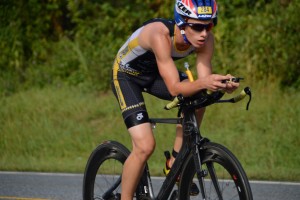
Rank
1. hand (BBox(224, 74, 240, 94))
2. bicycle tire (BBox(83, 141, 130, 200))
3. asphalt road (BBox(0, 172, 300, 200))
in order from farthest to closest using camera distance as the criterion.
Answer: asphalt road (BBox(0, 172, 300, 200)) → bicycle tire (BBox(83, 141, 130, 200)) → hand (BBox(224, 74, 240, 94))

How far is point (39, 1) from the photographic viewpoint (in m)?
18.9

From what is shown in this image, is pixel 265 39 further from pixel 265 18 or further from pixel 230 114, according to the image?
pixel 230 114

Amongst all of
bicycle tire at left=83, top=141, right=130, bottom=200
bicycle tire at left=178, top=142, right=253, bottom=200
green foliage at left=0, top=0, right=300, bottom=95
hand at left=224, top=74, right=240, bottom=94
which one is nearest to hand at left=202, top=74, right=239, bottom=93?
hand at left=224, top=74, right=240, bottom=94

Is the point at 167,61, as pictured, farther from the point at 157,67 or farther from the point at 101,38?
the point at 101,38

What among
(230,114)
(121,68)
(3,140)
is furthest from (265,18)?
(121,68)

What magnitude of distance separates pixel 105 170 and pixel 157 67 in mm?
1029

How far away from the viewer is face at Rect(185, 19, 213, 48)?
20.4 feet

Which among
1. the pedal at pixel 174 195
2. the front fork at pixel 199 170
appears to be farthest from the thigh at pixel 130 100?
the front fork at pixel 199 170

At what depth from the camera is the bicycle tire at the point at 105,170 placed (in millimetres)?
7156

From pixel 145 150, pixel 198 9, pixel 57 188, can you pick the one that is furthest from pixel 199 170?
pixel 57 188

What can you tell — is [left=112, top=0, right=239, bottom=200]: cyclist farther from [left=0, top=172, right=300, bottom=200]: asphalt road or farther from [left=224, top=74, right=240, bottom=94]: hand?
[left=0, top=172, right=300, bottom=200]: asphalt road

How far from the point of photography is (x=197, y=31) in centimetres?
625

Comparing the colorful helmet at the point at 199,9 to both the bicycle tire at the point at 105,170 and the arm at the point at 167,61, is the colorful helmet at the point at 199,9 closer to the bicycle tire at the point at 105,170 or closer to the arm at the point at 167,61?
the arm at the point at 167,61

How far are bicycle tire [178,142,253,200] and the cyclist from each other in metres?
0.44
